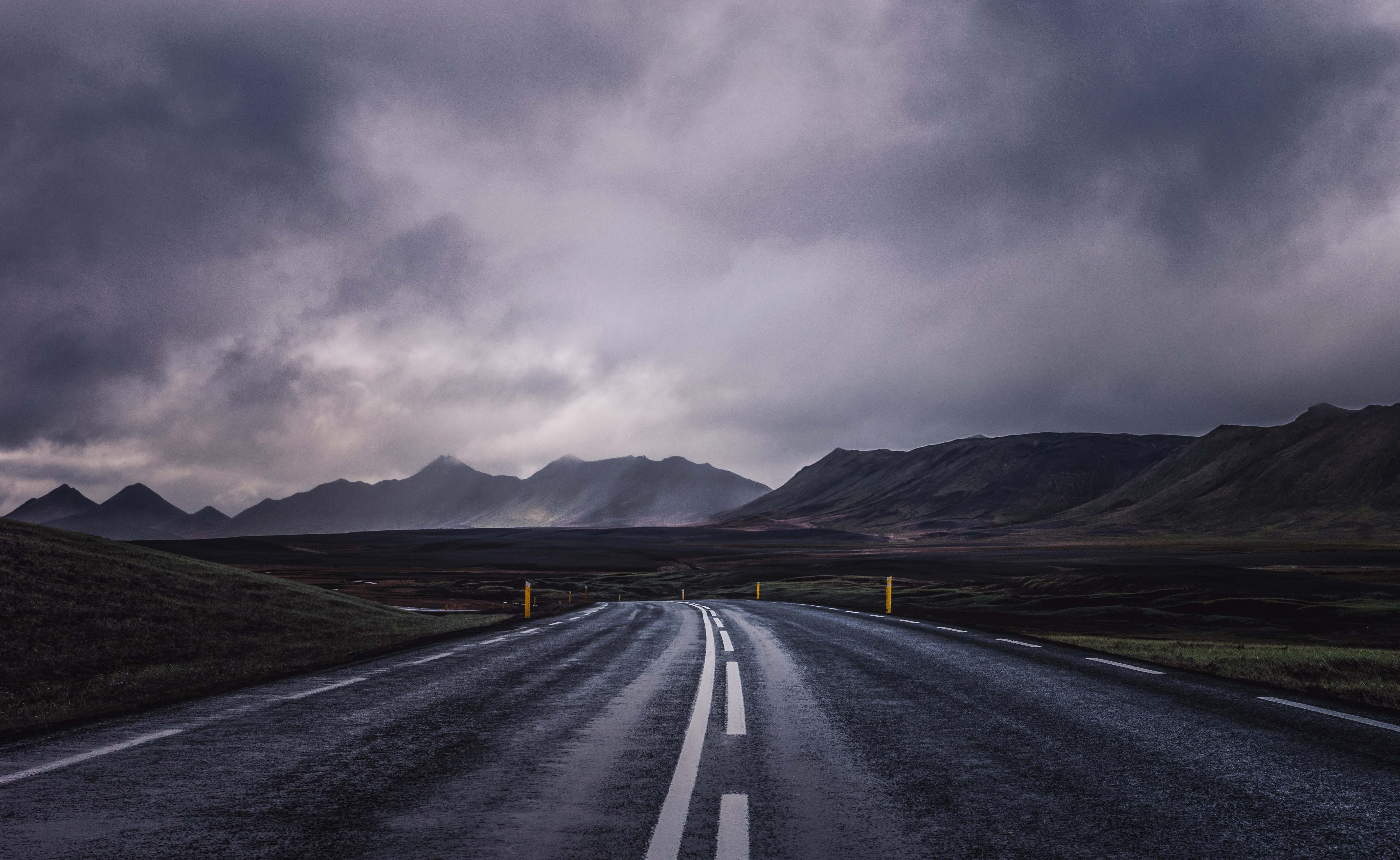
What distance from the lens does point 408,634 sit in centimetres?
1870

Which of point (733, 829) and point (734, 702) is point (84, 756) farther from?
point (734, 702)

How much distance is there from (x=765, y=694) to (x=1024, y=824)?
15.4 ft

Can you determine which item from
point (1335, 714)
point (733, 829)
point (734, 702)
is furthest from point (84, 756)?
point (1335, 714)

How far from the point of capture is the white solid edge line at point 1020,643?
45.8ft

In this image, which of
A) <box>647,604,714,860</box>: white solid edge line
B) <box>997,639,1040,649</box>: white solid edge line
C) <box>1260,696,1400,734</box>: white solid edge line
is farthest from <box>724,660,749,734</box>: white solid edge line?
<box>997,639,1040,649</box>: white solid edge line

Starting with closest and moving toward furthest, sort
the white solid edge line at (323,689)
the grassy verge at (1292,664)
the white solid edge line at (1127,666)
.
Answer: the white solid edge line at (323,689) < the grassy verge at (1292,664) < the white solid edge line at (1127,666)

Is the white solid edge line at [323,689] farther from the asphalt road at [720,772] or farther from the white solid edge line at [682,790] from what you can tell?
the white solid edge line at [682,790]

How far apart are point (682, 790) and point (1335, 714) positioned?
270 inches

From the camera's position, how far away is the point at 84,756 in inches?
243

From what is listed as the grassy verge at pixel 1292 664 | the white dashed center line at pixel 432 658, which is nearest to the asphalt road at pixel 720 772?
the grassy verge at pixel 1292 664

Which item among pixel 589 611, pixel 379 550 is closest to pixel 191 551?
pixel 379 550

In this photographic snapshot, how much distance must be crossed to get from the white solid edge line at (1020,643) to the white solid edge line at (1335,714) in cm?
535

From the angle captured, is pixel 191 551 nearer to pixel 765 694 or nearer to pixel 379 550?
pixel 379 550

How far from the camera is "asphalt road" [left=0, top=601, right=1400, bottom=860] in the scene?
14.1ft
